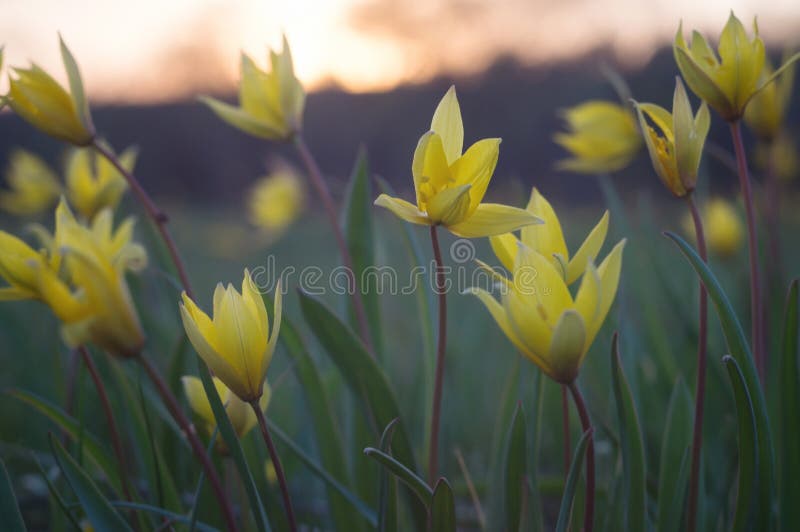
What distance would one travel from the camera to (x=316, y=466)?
0.63m

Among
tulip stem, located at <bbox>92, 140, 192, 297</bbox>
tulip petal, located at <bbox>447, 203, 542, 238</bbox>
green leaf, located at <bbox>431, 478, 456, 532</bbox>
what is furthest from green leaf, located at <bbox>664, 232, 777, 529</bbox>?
tulip stem, located at <bbox>92, 140, 192, 297</bbox>

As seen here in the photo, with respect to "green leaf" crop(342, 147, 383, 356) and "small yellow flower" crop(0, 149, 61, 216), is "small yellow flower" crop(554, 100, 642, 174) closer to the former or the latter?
"green leaf" crop(342, 147, 383, 356)

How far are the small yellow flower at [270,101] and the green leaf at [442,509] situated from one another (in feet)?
1.79

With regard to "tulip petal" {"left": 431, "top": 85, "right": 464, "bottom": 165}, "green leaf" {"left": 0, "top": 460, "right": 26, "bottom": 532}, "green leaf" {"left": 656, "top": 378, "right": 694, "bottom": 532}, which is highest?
"tulip petal" {"left": 431, "top": 85, "right": 464, "bottom": 165}

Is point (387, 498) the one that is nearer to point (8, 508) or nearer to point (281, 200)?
point (8, 508)

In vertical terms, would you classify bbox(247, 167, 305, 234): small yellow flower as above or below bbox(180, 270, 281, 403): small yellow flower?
above

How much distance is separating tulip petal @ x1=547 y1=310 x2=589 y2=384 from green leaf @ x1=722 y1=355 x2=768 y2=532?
0.13 m

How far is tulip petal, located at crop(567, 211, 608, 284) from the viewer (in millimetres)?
516

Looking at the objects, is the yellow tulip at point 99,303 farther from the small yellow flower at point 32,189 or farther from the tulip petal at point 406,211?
the small yellow flower at point 32,189

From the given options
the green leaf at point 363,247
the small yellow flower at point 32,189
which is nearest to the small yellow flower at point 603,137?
the green leaf at point 363,247

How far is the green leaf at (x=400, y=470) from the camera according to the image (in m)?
0.44

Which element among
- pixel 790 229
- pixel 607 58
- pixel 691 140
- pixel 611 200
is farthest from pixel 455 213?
pixel 607 58

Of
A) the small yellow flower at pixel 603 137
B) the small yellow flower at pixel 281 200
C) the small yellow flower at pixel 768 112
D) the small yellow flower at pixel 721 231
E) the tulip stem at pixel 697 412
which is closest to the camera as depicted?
the tulip stem at pixel 697 412

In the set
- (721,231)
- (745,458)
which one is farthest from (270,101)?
(721,231)
